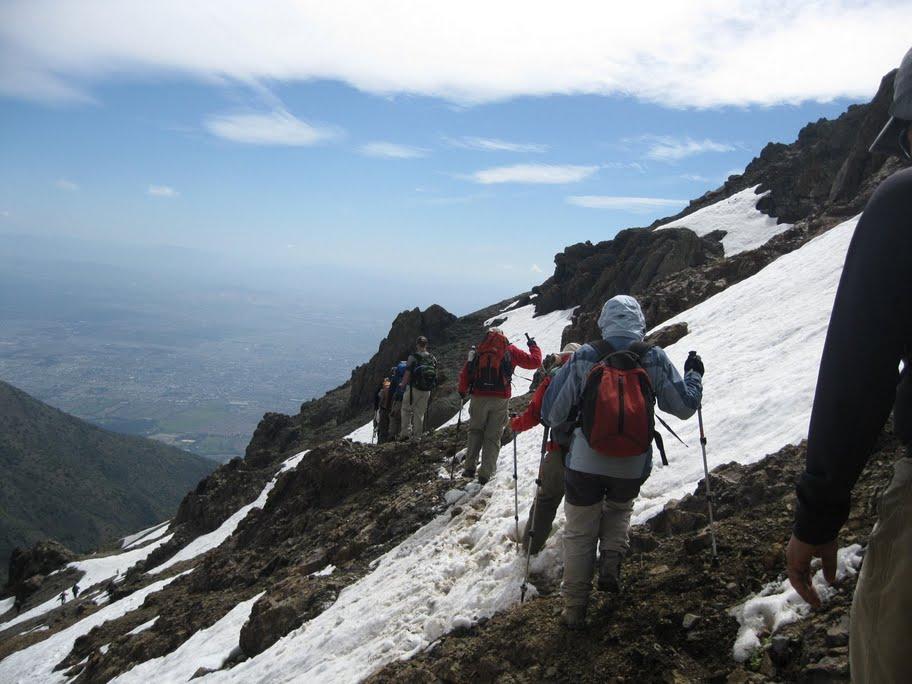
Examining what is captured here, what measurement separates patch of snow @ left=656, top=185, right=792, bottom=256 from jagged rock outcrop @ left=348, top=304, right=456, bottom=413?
877 inches

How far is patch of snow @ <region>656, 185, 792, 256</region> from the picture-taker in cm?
4616

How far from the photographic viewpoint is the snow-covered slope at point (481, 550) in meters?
8.46

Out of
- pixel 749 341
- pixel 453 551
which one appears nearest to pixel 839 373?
pixel 453 551

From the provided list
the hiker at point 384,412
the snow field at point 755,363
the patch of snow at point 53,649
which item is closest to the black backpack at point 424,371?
the hiker at point 384,412

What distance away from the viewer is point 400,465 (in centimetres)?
1712

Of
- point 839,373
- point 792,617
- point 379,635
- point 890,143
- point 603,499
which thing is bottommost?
point 379,635

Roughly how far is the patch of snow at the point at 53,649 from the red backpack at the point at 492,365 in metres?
16.2

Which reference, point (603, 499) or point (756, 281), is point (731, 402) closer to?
point (603, 499)

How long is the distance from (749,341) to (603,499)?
10.9 m

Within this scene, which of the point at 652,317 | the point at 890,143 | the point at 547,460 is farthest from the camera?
the point at 652,317

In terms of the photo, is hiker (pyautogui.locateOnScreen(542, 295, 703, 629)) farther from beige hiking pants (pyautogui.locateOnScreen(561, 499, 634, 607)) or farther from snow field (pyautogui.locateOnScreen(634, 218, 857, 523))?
snow field (pyautogui.locateOnScreen(634, 218, 857, 523))

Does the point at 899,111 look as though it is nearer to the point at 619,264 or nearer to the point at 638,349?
the point at 638,349

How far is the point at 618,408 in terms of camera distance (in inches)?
234

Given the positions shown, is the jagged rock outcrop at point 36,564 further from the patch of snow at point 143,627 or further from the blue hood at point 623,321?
the blue hood at point 623,321
